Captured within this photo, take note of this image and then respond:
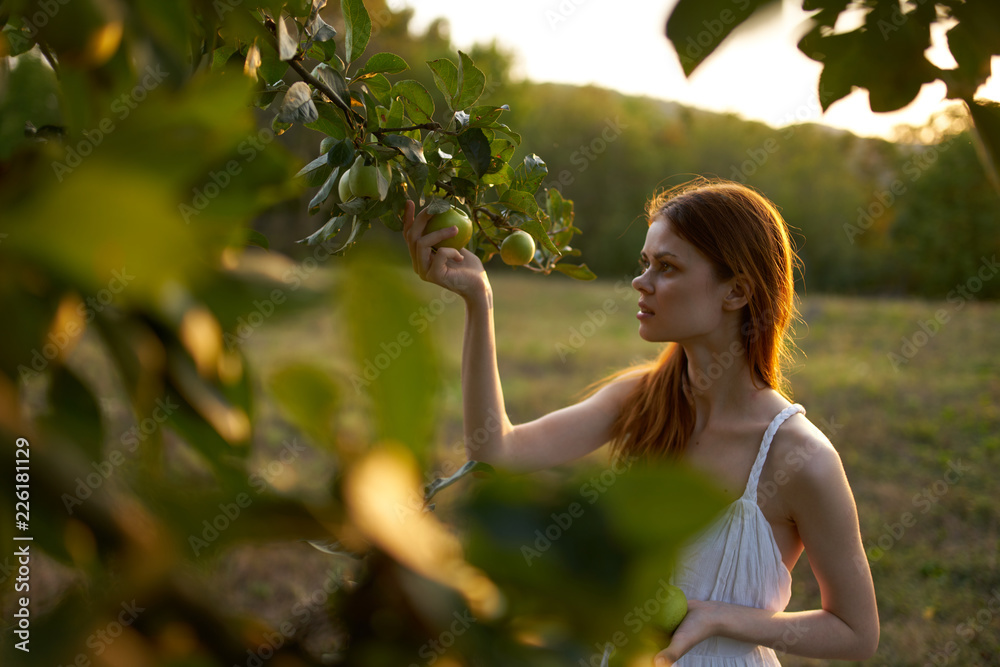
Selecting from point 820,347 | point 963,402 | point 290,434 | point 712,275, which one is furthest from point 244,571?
point 820,347

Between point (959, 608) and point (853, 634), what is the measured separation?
7.08 ft

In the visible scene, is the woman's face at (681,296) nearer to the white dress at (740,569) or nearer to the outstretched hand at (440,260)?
the white dress at (740,569)

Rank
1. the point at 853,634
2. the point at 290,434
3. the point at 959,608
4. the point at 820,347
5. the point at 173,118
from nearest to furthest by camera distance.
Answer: the point at 173,118 < the point at 853,634 < the point at 959,608 < the point at 290,434 < the point at 820,347

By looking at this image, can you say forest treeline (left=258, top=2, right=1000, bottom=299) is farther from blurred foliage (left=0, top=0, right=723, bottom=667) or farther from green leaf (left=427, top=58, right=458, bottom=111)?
blurred foliage (left=0, top=0, right=723, bottom=667)

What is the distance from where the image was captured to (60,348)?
0.80ft

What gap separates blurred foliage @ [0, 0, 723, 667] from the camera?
6.2 inches

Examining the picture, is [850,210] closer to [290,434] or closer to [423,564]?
[290,434]

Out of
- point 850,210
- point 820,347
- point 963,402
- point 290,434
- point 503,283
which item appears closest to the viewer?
point 290,434

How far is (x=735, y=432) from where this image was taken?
1.36 meters

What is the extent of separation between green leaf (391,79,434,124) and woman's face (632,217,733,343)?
2.26ft

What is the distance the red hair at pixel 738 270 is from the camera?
1.36 meters

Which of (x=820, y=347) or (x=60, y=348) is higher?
(x=60, y=348)

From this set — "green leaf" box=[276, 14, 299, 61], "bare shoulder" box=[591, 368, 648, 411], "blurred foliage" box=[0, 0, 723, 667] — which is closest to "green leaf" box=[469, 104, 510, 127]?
"green leaf" box=[276, 14, 299, 61]

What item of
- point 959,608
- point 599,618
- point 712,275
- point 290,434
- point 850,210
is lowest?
point 850,210
